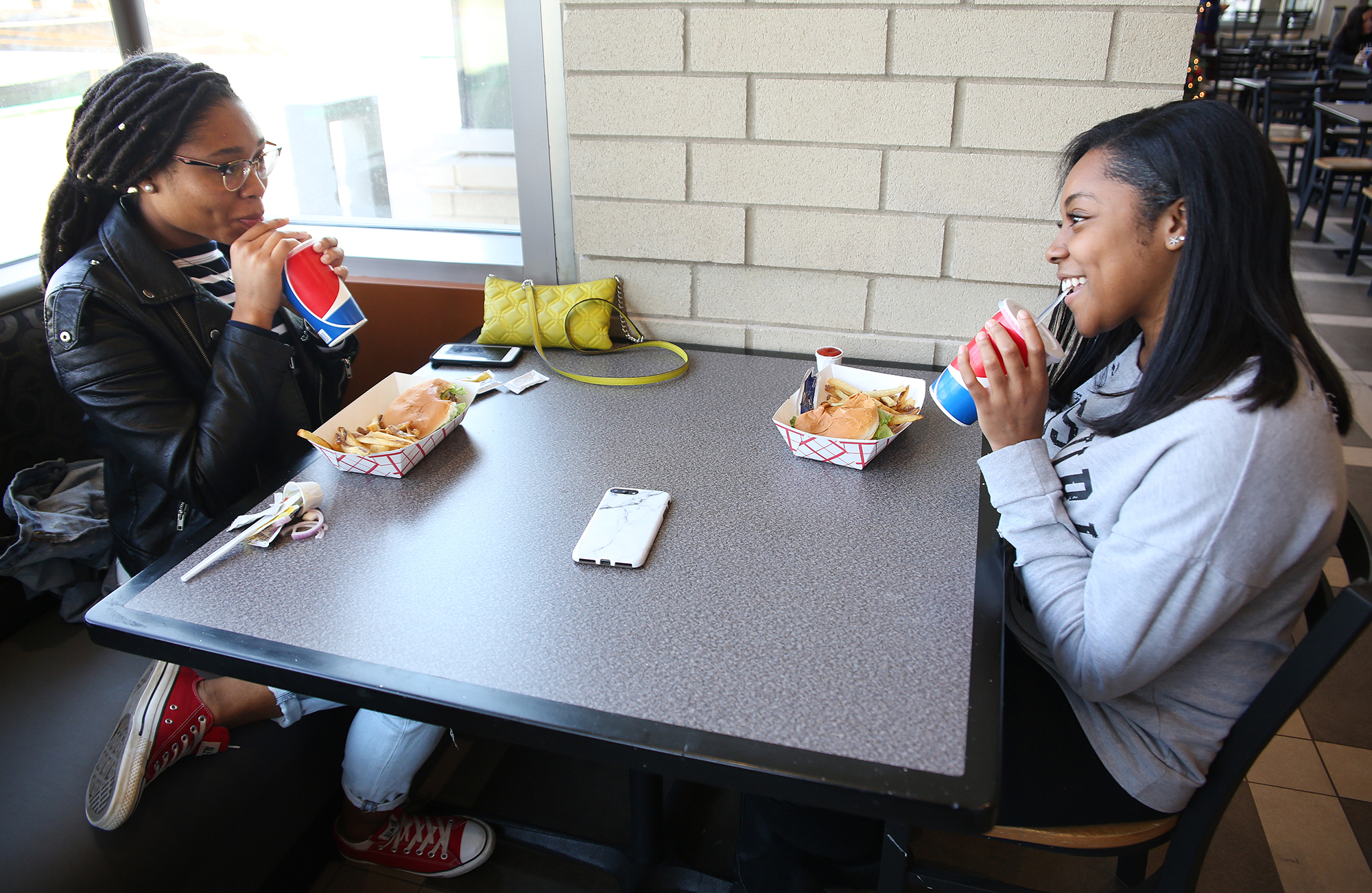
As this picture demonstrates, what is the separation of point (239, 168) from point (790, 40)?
3.48 ft

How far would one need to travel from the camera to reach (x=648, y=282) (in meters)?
1.98

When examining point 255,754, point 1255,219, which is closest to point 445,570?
point 255,754

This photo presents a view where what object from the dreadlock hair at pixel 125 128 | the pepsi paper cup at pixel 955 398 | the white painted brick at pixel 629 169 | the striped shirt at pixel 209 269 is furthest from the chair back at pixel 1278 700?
the dreadlock hair at pixel 125 128

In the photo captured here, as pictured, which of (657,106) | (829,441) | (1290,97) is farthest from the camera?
(1290,97)

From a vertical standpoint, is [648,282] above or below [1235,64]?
below

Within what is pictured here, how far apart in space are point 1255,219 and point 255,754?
1.61 m

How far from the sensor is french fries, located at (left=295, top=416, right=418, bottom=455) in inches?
52.1

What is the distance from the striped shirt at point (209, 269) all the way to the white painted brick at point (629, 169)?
0.72 metres

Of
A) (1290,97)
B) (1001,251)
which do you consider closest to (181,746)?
(1001,251)

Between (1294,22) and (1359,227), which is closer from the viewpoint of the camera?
(1359,227)

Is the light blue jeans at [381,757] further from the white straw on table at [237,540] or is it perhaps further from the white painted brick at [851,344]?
the white painted brick at [851,344]

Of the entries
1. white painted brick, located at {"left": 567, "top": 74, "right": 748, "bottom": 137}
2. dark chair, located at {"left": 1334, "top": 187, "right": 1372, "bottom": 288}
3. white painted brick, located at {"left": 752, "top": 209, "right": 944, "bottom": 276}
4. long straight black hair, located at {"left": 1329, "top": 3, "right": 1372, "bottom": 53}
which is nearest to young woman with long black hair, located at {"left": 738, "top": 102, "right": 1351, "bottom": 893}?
white painted brick, located at {"left": 752, "top": 209, "right": 944, "bottom": 276}

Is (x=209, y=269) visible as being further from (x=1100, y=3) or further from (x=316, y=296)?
(x=1100, y=3)

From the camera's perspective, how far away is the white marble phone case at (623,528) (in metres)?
1.12
